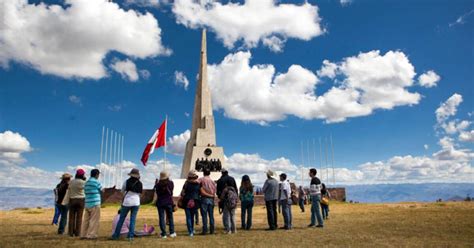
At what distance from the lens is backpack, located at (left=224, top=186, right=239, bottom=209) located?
10.1m

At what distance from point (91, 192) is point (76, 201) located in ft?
2.75

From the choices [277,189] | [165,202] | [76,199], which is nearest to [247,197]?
[277,189]

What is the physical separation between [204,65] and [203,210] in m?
30.3

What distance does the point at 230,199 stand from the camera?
399 inches

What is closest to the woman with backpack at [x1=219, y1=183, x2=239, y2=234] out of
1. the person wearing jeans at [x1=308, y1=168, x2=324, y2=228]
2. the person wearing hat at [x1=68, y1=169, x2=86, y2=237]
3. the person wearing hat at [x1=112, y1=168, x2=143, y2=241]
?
the person wearing hat at [x1=112, y1=168, x2=143, y2=241]

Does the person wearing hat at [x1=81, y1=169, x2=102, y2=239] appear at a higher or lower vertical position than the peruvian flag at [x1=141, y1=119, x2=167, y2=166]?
lower

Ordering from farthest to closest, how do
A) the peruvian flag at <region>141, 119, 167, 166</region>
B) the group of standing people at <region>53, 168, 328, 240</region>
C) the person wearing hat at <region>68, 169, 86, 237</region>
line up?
the peruvian flag at <region>141, 119, 167, 166</region> < the person wearing hat at <region>68, 169, 86, 237</region> < the group of standing people at <region>53, 168, 328, 240</region>

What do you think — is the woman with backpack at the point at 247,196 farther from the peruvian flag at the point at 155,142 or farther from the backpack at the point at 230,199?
the peruvian flag at the point at 155,142

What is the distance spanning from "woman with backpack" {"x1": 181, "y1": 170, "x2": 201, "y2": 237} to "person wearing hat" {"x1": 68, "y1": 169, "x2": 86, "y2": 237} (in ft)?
8.58

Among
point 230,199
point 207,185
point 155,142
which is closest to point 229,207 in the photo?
point 230,199

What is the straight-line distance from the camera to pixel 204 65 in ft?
127

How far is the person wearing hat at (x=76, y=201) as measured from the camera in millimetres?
9547

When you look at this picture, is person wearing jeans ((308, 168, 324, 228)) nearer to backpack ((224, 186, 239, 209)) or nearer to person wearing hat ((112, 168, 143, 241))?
backpack ((224, 186, 239, 209))

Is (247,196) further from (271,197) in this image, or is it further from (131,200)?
(131,200)
